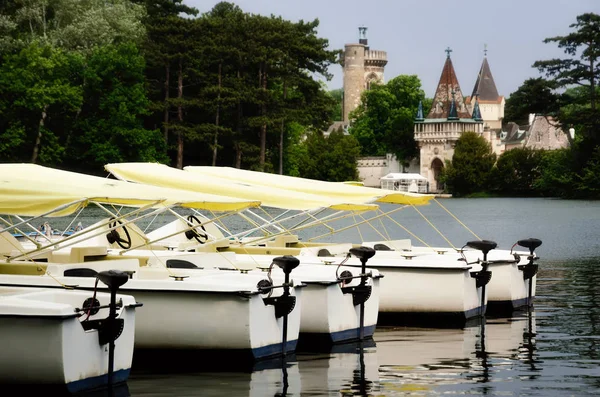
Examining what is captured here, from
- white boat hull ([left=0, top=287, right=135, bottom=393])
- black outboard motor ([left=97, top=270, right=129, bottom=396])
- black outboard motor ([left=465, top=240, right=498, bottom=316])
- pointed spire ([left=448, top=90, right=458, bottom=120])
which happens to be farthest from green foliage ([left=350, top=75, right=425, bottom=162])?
white boat hull ([left=0, top=287, right=135, bottom=393])

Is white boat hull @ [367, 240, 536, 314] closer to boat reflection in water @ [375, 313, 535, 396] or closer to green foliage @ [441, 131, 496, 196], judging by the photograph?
boat reflection in water @ [375, 313, 535, 396]

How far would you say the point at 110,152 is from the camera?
82.8 meters

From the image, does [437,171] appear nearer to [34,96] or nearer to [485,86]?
[485,86]

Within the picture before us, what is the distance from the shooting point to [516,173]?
133m

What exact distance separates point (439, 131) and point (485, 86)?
132 ft

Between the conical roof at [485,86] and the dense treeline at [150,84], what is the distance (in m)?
91.5

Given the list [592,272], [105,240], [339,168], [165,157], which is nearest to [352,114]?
[339,168]

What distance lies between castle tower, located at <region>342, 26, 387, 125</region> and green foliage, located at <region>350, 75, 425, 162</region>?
29927mm

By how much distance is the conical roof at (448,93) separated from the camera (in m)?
152

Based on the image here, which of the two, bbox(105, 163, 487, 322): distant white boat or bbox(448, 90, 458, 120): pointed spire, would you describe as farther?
bbox(448, 90, 458, 120): pointed spire

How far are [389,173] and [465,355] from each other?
441 ft

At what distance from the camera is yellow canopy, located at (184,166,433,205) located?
73.6 feet

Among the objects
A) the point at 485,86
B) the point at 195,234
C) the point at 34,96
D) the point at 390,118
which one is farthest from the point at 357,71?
the point at 195,234

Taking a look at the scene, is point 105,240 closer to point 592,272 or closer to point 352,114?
point 592,272
